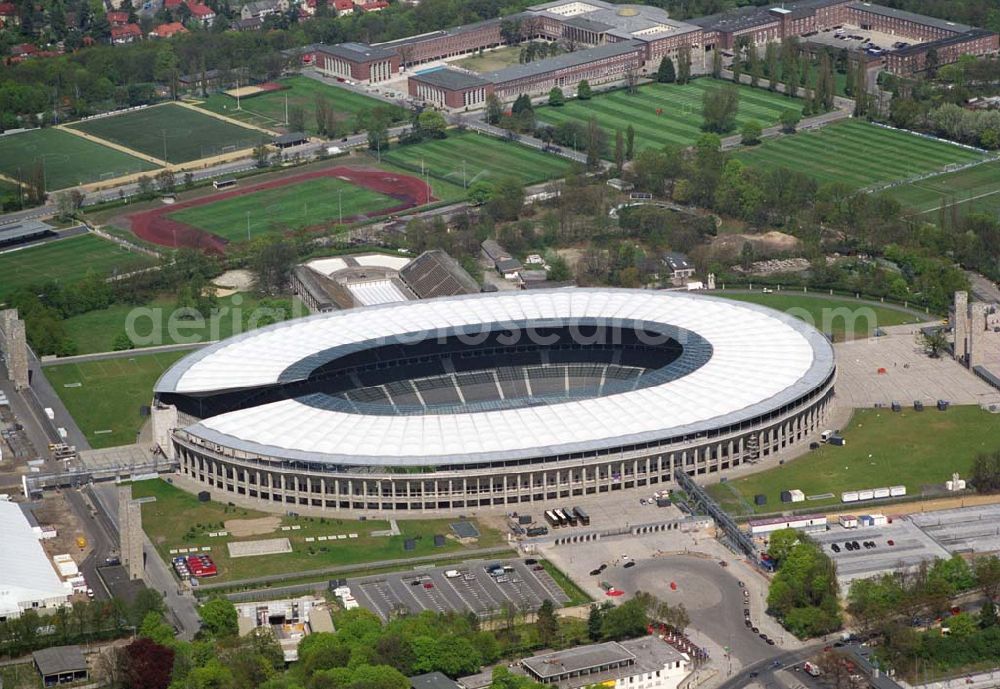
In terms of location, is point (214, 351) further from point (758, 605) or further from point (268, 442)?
point (758, 605)

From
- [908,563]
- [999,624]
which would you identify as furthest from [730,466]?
[999,624]

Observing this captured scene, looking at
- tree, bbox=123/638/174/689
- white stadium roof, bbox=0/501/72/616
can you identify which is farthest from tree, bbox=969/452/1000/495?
white stadium roof, bbox=0/501/72/616

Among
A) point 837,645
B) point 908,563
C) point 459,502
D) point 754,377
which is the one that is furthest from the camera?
point 754,377

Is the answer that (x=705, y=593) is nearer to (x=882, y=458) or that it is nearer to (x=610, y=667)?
(x=610, y=667)

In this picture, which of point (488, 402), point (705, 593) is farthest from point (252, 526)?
point (705, 593)

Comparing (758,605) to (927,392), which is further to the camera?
(927,392)
